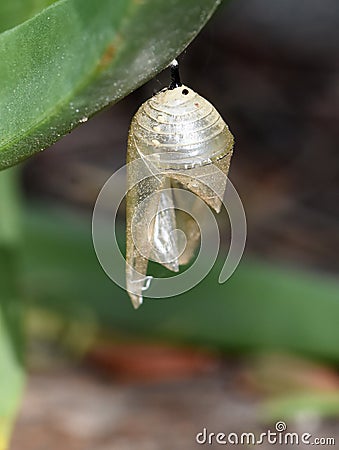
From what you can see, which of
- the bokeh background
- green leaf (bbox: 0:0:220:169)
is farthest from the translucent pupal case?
the bokeh background

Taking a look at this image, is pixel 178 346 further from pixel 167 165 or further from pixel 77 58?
pixel 77 58

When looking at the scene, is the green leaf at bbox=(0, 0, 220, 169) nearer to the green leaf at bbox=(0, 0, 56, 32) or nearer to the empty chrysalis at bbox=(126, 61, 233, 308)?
the empty chrysalis at bbox=(126, 61, 233, 308)

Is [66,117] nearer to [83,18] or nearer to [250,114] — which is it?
[83,18]

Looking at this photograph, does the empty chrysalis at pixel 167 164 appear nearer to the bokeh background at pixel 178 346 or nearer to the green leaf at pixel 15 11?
the green leaf at pixel 15 11

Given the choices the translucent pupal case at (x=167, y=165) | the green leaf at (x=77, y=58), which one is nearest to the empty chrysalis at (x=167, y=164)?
the translucent pupal case at (x=167, y=165)

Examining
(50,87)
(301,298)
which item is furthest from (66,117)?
(301,298)

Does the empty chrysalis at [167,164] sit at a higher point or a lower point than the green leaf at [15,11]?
lower

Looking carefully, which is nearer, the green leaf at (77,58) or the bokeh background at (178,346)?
the green leaf at (77,58)
